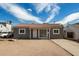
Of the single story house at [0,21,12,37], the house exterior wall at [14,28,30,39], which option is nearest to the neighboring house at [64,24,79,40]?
the house exterior wall at [14,28,30,39]

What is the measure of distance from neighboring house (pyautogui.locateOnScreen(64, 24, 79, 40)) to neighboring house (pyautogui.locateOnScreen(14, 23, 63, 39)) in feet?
1.95

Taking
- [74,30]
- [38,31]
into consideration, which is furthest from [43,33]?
[74,30]

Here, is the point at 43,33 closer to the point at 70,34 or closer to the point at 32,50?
the point at 70,34

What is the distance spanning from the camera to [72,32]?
18438 millimetres

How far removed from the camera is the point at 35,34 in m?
20.3

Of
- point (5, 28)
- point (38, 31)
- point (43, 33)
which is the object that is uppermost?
point (5, 28)

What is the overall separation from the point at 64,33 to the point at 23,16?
480 cm

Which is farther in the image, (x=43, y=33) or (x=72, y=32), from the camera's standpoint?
(x=43, y=33)

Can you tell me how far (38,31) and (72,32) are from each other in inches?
142

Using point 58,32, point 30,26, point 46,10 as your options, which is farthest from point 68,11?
point 30,26

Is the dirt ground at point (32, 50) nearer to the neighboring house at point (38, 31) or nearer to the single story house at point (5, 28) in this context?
the neighboring house at point (38, 31)

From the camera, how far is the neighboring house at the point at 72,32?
674 inches

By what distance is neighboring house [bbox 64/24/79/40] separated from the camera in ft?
56.2

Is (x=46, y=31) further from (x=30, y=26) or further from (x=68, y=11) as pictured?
(x=68, y=11)
